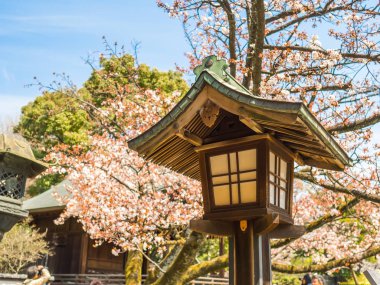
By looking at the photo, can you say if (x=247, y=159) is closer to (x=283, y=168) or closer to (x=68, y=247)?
(x=283, y=168)

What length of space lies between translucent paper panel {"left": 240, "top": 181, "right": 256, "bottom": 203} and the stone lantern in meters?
3.39

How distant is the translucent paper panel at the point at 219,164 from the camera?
3.70 meters

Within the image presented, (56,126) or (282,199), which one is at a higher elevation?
(56,126)

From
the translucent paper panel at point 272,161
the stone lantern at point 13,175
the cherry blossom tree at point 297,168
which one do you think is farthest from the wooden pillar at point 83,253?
the translucent paper panel at point 272,161

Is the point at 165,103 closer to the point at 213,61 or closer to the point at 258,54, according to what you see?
the point at 258,54

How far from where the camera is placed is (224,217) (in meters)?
3.56

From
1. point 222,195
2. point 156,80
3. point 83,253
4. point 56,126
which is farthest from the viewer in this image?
point 156,80

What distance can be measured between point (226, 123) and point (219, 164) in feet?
1.43

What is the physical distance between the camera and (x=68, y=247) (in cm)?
1861

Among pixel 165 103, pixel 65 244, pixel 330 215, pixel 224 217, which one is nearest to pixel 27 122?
pixel 65 244

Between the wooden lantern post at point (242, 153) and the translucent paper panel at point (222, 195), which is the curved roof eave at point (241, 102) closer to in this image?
the wooden lantern post at point (242, 153)

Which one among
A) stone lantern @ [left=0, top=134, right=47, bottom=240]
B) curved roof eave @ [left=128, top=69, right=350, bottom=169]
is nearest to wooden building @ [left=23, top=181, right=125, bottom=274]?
stone lantern @ [left=0, top=134, right=47, bottom=240]

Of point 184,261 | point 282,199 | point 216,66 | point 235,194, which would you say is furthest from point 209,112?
point 184,261

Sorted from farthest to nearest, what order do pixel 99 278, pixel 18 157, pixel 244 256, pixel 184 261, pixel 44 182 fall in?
pixel 44 182, pixel 99 278, pixel 184 261, pixel 18 157, pixel 244 256
